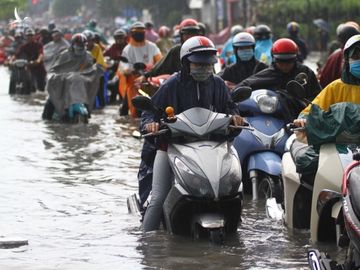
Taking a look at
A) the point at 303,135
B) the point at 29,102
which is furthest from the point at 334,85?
the point at 29,102

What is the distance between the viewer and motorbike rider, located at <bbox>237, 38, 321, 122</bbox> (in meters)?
10.8

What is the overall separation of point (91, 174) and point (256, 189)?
8.75 ft

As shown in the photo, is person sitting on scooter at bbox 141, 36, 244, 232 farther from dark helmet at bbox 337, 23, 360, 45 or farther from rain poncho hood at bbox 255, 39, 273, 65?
rain poncho hood at bbox 255, 39, 273, 65

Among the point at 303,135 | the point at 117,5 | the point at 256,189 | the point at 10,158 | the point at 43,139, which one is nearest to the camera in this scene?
the point at 303,135

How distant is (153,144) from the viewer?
8.91m

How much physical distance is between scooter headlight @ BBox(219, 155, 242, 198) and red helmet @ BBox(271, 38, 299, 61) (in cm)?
258

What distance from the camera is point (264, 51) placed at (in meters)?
18.2

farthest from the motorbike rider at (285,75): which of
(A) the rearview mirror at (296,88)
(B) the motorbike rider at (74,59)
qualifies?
(B) the motorbike rider at (74,59)

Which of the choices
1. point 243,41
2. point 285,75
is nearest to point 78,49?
point 243,41

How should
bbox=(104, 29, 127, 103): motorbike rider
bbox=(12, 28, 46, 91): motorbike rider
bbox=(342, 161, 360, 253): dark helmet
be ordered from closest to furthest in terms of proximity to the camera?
1. bbox=(342, 161, 360, 253): dark helmet
2. bbox=(104, 29, 127, 103): motorbike rider
3. bbox=(12, 28, 46, 91): motorbike rider

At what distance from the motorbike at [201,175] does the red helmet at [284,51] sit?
2131 millimetres

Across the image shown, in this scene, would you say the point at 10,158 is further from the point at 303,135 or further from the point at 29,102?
the point at 29,102

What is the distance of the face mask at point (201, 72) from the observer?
28.9 feet

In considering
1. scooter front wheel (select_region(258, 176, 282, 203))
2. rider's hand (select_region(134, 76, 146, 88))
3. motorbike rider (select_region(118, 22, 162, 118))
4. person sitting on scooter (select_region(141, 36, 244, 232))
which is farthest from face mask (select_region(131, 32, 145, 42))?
person sitting on scooter (select_region(141, 36, 244, 232))
